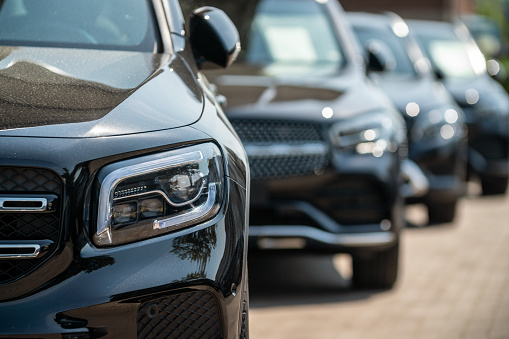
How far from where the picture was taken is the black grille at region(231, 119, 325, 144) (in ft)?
17.3

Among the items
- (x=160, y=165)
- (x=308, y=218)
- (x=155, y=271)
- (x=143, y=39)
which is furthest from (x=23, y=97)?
(x=308, y=218)

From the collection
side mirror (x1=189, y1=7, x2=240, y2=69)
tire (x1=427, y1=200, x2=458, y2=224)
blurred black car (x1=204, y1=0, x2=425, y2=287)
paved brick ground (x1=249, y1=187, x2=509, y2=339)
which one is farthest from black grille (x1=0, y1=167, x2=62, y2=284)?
tire (x1=427, y1=200, x2=458, y2=224)

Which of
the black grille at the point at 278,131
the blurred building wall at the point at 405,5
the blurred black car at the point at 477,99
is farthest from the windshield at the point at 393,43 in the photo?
the blurred building wall at the point at 405,5

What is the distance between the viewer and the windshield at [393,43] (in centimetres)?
960

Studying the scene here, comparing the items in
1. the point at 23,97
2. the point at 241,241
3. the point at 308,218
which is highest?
the point at 23,97

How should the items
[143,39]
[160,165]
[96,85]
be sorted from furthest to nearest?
[143,39], [96,85], [160,165]

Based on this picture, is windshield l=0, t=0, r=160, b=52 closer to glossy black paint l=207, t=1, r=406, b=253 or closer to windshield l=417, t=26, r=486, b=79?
glossy black paint l=207, t=1, r=406, b=253

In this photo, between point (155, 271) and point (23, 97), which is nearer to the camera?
point (155, 271)

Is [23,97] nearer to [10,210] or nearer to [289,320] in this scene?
[10,210]

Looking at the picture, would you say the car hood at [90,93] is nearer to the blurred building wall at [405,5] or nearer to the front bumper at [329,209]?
the front bumper at [329,209]

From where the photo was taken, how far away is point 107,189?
7.91 ft

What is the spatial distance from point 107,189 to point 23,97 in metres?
0.40

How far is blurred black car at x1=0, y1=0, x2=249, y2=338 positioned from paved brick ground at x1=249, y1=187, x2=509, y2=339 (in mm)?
2246

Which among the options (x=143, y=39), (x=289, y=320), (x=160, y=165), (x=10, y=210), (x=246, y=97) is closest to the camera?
(x=10, y=210)
